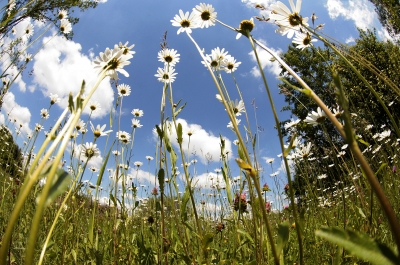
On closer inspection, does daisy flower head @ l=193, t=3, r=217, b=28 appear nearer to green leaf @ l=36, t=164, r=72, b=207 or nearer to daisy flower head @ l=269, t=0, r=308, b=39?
daisy flower head @ l=269, t=0, r=308, b=39

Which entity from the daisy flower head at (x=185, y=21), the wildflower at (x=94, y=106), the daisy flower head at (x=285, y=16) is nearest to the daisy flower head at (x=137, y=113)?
the wildflower at (x=94, y=106)

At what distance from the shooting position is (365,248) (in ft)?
0.80

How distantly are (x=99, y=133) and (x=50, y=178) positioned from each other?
116 cm

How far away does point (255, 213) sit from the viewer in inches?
33.2

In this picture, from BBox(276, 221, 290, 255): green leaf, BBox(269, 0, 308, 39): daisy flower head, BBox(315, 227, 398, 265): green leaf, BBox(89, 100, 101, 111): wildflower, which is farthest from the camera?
BBox(89, 100, 101, 111): wildflower

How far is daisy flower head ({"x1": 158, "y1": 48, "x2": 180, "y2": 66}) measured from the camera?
141cm

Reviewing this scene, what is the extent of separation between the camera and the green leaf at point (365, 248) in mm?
236

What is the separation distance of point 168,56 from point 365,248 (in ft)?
4.45

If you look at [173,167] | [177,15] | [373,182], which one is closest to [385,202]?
[373,182]

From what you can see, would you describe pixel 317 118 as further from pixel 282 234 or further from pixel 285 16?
pixel 282 234

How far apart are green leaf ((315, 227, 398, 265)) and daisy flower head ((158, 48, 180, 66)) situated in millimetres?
1231

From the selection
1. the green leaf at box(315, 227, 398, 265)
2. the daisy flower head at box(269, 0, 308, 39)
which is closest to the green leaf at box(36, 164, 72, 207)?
the green leaf at box(315, 227, 398, 265)

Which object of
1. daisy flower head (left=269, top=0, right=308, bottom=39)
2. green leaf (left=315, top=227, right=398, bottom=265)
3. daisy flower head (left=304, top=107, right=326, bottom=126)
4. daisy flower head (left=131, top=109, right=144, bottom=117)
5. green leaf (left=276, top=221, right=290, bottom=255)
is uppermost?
daisy flower head (left=131, top=109, right=144, bottom=117)

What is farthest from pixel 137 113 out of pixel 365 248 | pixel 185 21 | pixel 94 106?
pixel 365 248
